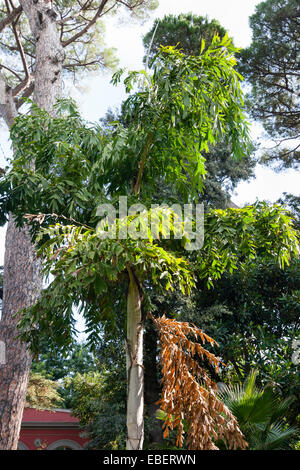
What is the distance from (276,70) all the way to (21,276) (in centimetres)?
893

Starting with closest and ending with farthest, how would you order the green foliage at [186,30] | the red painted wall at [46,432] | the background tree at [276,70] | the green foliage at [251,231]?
the green foliage at [251,231] → the background tree at [276,70] → the red painted wall at [46,432] → the green foliage at [186,30]

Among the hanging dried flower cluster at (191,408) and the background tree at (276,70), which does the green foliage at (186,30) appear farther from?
the hanging dried flower cluster at (191,408)

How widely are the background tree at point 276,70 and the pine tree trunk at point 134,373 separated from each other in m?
9.71

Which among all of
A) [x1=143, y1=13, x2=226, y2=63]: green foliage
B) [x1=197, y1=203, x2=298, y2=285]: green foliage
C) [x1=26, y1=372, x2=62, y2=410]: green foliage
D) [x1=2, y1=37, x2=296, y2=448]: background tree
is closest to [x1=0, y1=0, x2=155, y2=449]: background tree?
[x1=2, y1=37, x2=296, y2=448]: background tree

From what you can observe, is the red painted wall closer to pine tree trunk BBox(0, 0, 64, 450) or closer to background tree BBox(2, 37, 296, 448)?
pine tree trunk BBox(0, 0, 64, 450)

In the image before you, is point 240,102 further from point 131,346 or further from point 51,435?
point 51,435

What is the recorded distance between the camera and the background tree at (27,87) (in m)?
6.05

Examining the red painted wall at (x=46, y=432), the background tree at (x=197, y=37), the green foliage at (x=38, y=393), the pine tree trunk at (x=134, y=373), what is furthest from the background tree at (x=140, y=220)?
the red painted wall at (x=46, y=432)

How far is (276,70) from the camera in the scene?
11.8 m

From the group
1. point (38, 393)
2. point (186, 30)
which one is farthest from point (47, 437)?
point (186, 30)

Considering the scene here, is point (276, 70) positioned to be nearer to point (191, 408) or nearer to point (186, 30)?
point (186, 30)

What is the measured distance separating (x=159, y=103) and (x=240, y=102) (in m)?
0.76

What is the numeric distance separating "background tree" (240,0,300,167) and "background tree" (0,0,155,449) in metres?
3.11
